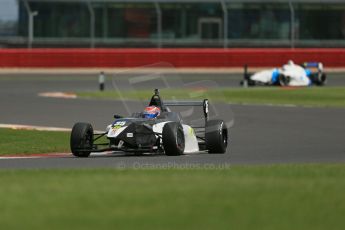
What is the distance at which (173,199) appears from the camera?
10484mm

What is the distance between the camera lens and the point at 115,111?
3002 centimetres

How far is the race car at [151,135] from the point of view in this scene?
16.9 metres

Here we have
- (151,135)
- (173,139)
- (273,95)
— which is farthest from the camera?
(273,95)

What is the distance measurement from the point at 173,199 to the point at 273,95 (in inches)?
1071

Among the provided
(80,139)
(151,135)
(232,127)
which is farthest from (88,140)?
(232,127)

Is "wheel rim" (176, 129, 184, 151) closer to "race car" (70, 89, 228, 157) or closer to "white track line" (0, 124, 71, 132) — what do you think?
"race car" (70, 89, 228, 157)

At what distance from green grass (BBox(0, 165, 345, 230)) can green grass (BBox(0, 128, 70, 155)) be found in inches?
211

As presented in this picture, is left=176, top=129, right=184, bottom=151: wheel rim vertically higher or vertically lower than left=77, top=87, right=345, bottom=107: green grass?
higher

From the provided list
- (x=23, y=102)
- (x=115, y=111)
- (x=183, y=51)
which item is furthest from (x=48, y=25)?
(x=115, y=111)

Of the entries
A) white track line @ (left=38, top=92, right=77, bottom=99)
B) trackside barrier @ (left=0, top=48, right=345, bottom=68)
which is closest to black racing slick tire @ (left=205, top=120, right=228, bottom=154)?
white track line @ (left=38, top=92, right=77, bottom=99)

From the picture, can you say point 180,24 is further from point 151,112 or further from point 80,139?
point 80,139

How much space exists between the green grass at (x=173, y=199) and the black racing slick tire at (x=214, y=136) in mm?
4124

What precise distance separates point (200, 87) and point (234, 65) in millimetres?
33124

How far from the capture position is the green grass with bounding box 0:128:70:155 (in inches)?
750
